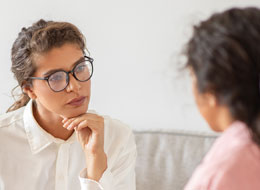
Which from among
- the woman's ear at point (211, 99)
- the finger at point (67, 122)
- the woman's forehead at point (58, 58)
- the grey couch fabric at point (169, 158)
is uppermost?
the woman's forehead at point (58, 58)

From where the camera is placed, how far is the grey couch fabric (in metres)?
2.16

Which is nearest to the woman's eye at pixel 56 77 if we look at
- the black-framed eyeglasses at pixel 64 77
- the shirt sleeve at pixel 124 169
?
the black-framed eyeglasses at pixel 64 77

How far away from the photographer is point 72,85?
5.14ft

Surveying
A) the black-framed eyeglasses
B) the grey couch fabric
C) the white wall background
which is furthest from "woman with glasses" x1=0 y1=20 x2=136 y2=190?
the white wall background

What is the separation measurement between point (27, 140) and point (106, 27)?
871 mm

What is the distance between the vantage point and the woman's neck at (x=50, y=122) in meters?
1.72

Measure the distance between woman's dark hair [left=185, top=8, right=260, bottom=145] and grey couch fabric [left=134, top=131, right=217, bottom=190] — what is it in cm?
124

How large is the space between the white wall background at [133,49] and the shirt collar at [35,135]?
2.40ft

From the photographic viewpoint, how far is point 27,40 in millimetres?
1639

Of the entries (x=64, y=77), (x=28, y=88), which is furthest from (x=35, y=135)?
(x=64, y=77)

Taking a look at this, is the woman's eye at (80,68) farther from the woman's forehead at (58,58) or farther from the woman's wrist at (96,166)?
the woman's wrist at (96,166)

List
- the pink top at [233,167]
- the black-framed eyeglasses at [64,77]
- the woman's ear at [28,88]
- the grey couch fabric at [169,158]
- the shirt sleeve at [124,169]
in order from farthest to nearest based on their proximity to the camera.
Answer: the grey couch fabric at [169,158] → the shirt sleeve at [124,169] → the woman's ear at [28,88] → the black-framed eyeglasses at [64,77] → the pink top at [233,167]

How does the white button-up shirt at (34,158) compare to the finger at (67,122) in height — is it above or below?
below

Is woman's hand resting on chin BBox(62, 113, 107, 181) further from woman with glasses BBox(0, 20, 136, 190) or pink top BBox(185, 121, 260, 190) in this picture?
pink top BBox(185, 121, 260, 190)
